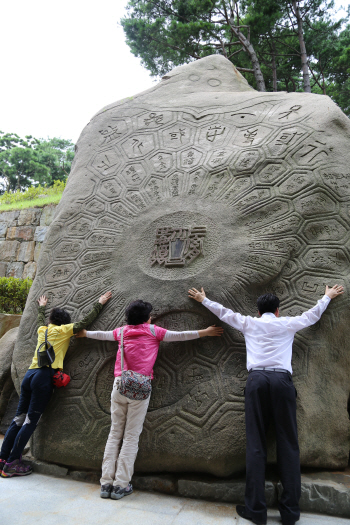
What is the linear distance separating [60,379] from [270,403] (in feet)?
5.85

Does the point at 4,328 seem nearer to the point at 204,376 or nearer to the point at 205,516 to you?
the point at 204,376

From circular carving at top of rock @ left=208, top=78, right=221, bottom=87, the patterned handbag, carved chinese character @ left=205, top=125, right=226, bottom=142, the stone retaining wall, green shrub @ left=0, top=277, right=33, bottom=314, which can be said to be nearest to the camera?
the patterned handbag

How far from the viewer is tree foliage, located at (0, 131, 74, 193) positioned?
24.2 meters

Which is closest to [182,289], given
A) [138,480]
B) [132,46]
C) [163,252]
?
[163,252]

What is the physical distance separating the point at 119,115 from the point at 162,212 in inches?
77.0

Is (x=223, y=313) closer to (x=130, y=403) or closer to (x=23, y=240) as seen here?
(x=130, y=403)

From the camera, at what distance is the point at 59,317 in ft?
11.7

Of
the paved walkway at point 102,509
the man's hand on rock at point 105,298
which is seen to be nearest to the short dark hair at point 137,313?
the man's hand on rock at point 105,298

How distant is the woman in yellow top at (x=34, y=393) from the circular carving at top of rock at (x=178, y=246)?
625 mm

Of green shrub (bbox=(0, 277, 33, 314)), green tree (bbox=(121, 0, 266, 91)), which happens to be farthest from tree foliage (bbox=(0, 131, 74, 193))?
green shrub (bbox=(0, 277, 33, 314))

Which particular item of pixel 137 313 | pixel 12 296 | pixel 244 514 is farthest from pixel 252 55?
pixel 244 514

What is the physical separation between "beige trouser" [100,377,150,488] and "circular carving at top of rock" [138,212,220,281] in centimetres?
113

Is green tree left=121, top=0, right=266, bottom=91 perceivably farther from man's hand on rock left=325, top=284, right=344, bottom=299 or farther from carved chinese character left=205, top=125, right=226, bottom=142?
man's hand on rock left=325, top=284, right=344, bottom=299

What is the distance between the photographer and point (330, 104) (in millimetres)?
4105
